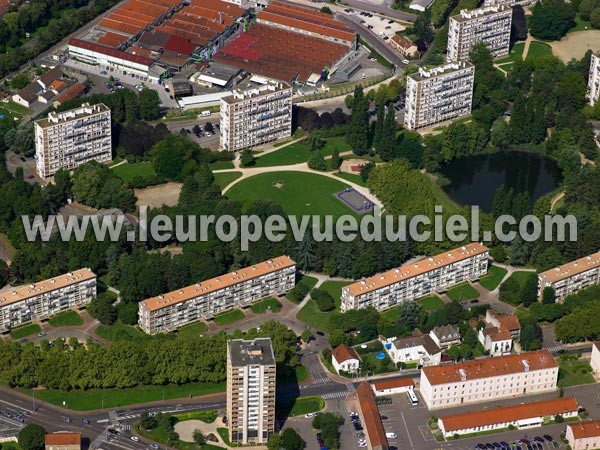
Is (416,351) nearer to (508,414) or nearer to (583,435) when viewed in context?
(508,414)

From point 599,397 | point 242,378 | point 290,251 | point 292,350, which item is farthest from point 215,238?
point 599,397

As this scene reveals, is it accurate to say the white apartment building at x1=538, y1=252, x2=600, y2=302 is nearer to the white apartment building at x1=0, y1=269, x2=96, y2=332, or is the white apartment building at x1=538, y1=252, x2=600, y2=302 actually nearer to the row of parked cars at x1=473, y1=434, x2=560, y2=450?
the row of parked cars at x1=473, y1=434, x2=560, y2=450

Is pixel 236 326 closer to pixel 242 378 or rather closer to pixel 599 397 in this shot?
pixel 242 378

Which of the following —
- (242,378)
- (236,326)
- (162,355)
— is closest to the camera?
(242,378)

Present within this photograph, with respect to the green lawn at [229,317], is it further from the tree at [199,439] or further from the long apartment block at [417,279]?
the tree at [199,439]

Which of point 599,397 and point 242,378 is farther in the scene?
point 599,397

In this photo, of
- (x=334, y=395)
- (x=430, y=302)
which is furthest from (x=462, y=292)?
(x=334, y=395)

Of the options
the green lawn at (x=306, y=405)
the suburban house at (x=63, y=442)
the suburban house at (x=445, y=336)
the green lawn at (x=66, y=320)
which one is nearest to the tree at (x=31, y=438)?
the suburban house at (x=63, y=442)
